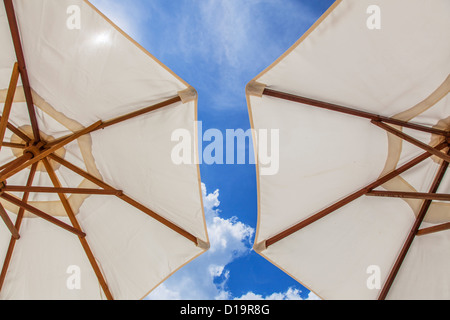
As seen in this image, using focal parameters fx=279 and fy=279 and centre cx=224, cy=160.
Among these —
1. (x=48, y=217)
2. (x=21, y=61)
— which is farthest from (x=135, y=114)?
(x=48, y=217)

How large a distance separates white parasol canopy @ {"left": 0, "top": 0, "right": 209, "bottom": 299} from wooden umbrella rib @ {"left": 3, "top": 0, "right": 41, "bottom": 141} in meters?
0.01

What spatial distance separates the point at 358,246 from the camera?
4379 millimetres

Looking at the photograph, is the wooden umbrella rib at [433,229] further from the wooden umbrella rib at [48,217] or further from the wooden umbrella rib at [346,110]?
the wooden umbrella rib at [48,217]

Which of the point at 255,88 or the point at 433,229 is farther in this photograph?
the point at 433,229

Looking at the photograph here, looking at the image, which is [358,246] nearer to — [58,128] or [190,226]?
[190,226]

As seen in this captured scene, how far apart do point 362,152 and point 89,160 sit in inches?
157

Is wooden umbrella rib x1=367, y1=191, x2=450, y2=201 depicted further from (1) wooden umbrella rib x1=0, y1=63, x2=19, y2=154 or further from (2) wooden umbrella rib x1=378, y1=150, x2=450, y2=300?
(1) wooden umbrella rib x1=0, y1=63, x2=19, y2=154

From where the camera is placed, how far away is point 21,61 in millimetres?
3262

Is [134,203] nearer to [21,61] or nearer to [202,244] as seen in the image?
[202,244]

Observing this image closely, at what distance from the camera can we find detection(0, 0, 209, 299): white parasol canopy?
3.08 metres

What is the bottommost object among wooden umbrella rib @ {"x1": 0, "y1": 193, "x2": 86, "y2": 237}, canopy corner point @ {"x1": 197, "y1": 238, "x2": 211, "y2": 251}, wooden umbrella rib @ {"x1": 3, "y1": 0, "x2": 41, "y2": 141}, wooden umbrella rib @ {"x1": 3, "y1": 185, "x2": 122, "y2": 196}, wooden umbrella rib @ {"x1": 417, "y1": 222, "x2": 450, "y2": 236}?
wooden umbrella rib @ {"x1": 417, "y1": 222, "x2": 450, "y2": 236}

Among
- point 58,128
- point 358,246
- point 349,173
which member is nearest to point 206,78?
point 58,128

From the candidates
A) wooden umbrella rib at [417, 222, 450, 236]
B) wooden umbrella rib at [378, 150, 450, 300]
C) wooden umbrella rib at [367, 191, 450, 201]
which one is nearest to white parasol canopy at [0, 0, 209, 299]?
wooden umbrella rib at [367, 191, 450, 201]
